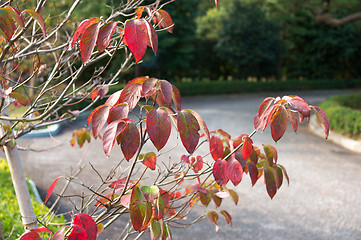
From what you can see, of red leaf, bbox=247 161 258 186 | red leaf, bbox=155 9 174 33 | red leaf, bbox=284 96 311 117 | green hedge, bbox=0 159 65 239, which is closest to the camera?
red leaf, bbox=284 96 311 117

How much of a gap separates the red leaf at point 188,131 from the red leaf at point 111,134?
179 millimetres

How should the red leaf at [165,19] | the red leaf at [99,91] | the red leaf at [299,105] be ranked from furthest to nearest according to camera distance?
the red leaf at [99,91] < the red leaf at [165,19] < the red leaf at [299,105]

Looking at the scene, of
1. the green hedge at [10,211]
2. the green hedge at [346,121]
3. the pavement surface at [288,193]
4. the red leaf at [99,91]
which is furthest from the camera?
the green hedge at [346,121]

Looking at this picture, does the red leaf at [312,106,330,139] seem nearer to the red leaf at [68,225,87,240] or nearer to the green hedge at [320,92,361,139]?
the red leaf at [68,225,87,240]

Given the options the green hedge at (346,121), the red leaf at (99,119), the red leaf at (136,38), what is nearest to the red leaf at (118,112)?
the red leaf at (99,119)

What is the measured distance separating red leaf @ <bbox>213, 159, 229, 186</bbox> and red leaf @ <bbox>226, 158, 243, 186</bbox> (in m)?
0.01

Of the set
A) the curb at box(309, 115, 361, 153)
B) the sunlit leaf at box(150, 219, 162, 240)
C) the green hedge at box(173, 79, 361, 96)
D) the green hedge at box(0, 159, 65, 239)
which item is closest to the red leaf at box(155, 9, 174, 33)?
the sunlit leaf at box(150, 219, 162, 240)

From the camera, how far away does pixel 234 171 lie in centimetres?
141

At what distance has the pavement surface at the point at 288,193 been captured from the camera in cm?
394

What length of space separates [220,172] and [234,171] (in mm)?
54

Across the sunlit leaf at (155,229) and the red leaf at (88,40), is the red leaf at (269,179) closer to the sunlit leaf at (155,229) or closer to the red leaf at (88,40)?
the sunlit leaf at (155,229)

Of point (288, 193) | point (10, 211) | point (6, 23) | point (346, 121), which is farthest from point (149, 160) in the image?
point (346, 121)

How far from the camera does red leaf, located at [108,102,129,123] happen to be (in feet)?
3.82

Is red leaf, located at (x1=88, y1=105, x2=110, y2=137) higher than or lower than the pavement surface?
higher
